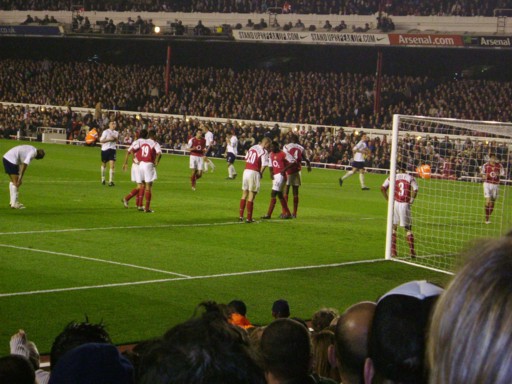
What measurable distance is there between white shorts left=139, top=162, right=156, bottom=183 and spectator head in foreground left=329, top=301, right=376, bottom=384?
19.3m

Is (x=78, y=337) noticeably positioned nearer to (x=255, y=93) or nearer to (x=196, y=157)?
(x=196, y=157)

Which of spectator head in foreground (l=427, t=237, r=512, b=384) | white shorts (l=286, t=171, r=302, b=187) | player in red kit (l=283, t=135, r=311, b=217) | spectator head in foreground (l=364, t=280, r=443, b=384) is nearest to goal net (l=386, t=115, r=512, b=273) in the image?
player in red kit (l=283, t=135, r=311, b=217)

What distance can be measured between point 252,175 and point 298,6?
40.1m

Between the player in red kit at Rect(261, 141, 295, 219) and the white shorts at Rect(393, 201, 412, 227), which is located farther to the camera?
the player in red kit at Rect(261, 141, 295, 219)

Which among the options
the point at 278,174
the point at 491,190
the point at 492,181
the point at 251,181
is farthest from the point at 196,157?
the point at 492,181

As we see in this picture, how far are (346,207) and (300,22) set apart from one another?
106 feet

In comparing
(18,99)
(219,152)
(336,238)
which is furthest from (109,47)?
(336,238)

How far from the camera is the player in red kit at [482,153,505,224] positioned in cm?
2266

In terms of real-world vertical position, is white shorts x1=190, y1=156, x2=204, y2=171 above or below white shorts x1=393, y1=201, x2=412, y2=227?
above

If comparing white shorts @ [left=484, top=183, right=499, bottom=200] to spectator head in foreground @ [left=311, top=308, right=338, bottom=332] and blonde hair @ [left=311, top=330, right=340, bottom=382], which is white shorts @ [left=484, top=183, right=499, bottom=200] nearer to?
spectator head in foreground @ [left=311, top=308, right=338, bottom=332]

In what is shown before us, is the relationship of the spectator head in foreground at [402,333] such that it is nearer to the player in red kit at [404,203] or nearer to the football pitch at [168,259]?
the football pitch at [168,259]

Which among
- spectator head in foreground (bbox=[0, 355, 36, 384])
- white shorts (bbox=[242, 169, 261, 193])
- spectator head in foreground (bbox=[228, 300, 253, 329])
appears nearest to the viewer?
spectator head in foreground (bbox=[0, 355, 36, 384])

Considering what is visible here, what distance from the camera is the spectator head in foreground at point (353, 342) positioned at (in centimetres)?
313

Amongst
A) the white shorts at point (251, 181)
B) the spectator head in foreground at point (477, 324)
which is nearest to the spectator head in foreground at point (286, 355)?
the spectator head in foreground at point (477, 324)
